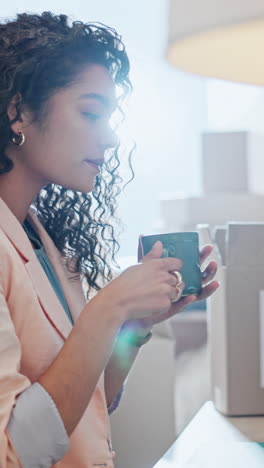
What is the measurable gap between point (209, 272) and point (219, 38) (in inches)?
16.8

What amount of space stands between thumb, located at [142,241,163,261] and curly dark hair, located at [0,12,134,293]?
275mm

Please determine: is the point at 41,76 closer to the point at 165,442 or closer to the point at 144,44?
the point at 165,442

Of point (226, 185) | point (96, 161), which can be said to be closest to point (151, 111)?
point (226, 185)

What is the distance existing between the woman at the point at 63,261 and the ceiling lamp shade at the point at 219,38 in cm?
27

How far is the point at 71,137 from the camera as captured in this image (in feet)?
3.43

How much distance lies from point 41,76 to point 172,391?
88cm

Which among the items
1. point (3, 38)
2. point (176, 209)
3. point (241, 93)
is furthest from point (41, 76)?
point (241, 93)

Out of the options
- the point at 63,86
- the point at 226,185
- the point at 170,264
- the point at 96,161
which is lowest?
the point at 226,185

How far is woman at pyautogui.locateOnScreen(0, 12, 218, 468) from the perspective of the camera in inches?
33.0

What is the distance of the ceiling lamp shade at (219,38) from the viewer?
0.55 meters

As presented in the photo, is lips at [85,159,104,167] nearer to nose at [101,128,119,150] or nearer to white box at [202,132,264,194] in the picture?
nose at [101,128,119,150]

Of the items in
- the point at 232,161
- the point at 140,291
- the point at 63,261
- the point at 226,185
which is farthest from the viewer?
the point at 226,185

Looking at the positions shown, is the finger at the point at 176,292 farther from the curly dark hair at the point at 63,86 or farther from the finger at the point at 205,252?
the curly dark hair at the point at 63,86

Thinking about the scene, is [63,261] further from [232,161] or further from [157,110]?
[157,110]
